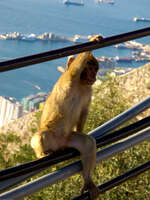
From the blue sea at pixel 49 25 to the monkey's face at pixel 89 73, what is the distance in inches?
479

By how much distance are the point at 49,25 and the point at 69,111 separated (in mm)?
31689

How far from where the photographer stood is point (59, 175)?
1410mm

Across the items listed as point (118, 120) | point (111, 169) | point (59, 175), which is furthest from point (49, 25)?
point (59, 175)

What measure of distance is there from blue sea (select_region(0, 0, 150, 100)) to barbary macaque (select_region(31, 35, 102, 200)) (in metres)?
12.1

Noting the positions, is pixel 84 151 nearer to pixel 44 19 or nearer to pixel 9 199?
pixel 9 199

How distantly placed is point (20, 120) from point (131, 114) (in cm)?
1216

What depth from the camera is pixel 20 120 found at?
13734 millimetres

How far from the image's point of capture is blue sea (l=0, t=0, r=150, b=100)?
21.7 meters

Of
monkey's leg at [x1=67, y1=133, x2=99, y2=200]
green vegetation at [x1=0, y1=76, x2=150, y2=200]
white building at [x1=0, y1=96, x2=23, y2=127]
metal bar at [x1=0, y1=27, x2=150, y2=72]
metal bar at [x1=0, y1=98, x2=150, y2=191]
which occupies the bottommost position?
white building at [x1=0, y1=96, x2=23, y2=127]

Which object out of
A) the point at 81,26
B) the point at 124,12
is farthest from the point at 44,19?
the point at 124,12

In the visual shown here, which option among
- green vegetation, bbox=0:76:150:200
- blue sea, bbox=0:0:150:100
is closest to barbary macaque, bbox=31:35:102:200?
green vegetation, bbox=0:76:150:200

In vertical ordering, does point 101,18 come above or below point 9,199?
below

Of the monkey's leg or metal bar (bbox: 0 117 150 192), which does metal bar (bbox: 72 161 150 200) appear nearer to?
metal bar (bbox: 0 117 150 192)

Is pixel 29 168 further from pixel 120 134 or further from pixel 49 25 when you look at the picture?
pixel 49 25
